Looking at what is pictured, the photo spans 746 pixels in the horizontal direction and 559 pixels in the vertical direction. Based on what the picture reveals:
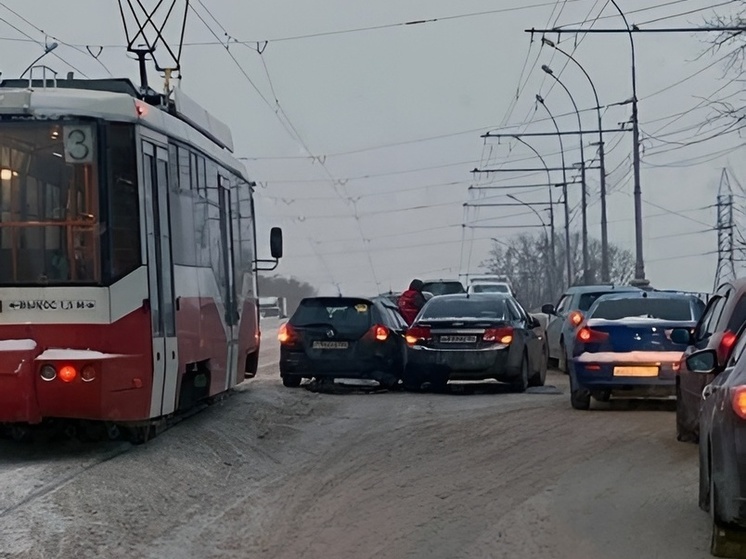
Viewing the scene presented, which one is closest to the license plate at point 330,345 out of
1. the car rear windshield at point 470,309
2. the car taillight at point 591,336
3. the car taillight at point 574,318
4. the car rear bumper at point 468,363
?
the car rear bumper at point 468,363

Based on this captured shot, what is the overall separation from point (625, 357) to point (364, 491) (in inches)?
263

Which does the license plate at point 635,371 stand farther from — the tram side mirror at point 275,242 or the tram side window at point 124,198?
the tram side window at point 124,198

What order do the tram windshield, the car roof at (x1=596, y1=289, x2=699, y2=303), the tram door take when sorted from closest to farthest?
1. the tram windshield
2. the tram door
3. the car roof at (x1=596, y1=289, x2=699, y2=303)

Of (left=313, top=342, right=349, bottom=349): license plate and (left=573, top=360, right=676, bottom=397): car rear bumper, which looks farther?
(left=313, top=342, right=349, bottom=349): license plate

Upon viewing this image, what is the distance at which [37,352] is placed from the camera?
11227mm

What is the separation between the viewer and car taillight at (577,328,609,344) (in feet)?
55.0

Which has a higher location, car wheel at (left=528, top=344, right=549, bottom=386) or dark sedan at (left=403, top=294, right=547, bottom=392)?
dark sedan at (left=403, top=294, right=547, bottom=392)

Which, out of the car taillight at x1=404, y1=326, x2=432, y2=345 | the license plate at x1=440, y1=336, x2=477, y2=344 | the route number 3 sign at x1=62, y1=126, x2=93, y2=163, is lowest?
the license plate at x1=440, y1=336, x2=477, y2=344

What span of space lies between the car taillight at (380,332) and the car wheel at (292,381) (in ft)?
4.55

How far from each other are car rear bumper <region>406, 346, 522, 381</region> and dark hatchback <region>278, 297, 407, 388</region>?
0.65 metres

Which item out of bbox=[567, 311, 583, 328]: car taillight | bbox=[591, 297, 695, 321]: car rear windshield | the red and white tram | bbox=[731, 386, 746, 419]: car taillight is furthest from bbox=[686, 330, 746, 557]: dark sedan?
bbox=[567, 311, 583, 328]: car taillight

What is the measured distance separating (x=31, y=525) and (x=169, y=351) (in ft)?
12.2

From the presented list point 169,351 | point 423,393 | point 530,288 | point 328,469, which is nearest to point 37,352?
point 169,351

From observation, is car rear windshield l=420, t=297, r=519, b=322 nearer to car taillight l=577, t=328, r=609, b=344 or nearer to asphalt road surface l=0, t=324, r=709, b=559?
car taillight l=577, t=328, r=609, b=344
